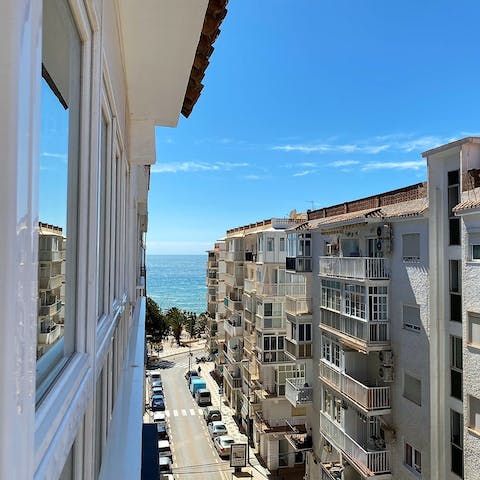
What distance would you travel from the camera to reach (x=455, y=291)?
9977mm

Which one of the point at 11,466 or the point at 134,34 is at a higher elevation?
the point at 134,34

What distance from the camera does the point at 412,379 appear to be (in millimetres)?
11250

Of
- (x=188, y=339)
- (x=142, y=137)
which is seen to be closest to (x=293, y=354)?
(x=142, y=137)

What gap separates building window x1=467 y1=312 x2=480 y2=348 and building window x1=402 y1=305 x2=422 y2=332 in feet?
5.46

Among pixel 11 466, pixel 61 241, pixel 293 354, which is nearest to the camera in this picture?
pixel 11 466

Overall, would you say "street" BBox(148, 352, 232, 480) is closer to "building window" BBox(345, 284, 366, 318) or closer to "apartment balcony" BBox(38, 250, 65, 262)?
"building window" BBox(345, 284, 366, 318)

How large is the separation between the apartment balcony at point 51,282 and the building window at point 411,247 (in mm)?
10866

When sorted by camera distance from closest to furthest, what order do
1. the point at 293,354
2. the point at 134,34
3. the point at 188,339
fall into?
the point at 134,34
the point at 293,354
the point at 188,339

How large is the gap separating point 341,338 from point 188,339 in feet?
141

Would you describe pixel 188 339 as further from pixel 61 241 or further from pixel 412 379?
pixel 61 241

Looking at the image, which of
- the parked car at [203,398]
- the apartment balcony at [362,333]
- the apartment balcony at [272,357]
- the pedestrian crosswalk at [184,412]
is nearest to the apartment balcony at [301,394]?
the apartment balcony at [272,357]

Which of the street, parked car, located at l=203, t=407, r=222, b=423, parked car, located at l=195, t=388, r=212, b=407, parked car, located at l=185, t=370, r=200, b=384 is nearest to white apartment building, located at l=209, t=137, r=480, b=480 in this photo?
the street

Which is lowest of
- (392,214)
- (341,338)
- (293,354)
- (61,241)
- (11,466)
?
(293,354)

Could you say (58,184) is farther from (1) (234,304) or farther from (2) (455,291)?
(1) (234,304)
